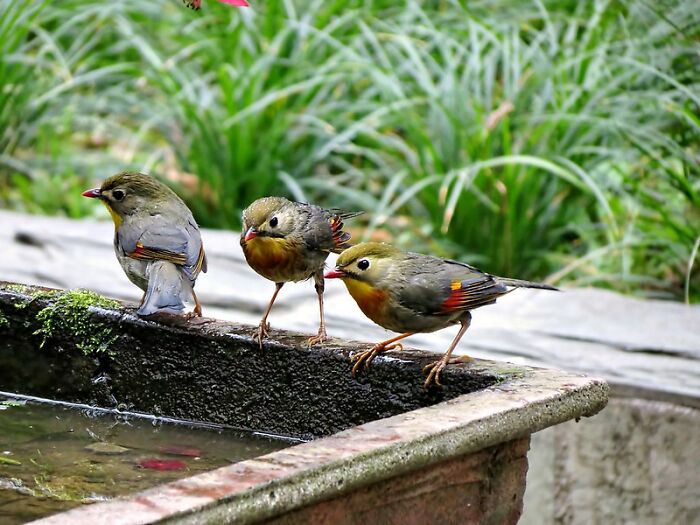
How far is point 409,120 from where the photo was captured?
6254 mm

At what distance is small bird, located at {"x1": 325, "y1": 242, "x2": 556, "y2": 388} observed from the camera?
8.89ft

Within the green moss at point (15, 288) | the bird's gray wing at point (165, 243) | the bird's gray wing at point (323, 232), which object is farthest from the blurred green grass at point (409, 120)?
the green moss at point (15, 288)

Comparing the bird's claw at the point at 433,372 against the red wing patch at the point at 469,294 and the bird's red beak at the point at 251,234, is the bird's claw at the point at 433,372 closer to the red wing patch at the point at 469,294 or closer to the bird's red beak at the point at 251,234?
the red wing patch at the point at 469,294

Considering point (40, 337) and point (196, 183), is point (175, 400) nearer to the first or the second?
point (40, 337)

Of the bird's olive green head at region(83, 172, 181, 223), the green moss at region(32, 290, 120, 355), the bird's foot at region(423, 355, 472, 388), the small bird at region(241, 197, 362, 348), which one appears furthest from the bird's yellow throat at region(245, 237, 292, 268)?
the bird's foot at region(423, 355, 472, 388)

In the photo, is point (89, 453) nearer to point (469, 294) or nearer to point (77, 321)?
point (77, 321)

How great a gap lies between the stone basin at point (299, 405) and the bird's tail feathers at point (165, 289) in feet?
0.14

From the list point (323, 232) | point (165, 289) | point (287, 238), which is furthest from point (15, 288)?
point (323, 232)

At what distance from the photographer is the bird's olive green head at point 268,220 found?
3.11m

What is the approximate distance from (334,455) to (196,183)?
521cm

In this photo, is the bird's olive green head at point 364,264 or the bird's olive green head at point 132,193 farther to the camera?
the bird's olive green head at point 132,193

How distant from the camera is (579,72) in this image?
644 centimetres

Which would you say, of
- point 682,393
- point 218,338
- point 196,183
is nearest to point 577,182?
point 682,393

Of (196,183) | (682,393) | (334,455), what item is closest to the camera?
(334,455)
